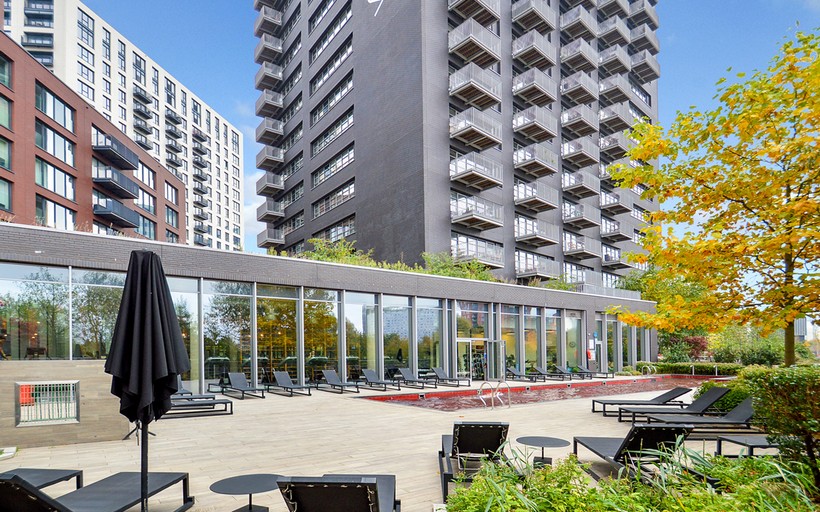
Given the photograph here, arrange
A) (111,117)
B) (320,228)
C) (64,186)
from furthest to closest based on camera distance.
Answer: (111,117), (320,228), (64,186)

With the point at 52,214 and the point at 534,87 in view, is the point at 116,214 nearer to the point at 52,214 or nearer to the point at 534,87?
the point at 52,214

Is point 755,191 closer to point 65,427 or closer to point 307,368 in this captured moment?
point 65,427

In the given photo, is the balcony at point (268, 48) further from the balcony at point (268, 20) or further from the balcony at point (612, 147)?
the balcony at point (612, 147)

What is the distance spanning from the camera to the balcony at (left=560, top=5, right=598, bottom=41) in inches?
1623

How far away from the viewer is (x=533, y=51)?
117 ft

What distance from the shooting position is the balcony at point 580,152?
132 ft

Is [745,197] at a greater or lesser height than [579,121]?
lesser

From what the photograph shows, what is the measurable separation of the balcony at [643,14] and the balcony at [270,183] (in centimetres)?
3823

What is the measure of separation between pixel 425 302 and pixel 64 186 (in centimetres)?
2540

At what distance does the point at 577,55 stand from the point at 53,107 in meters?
36.7

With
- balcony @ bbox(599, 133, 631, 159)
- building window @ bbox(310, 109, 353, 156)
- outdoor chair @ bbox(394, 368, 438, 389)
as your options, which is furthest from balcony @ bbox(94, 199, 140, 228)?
balcony @ bbox(599, 133, 631, 159)

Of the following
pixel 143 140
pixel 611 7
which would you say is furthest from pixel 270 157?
pixel 611 7

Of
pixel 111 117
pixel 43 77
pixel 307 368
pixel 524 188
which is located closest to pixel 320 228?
pixel 524 188

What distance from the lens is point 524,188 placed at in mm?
36469
